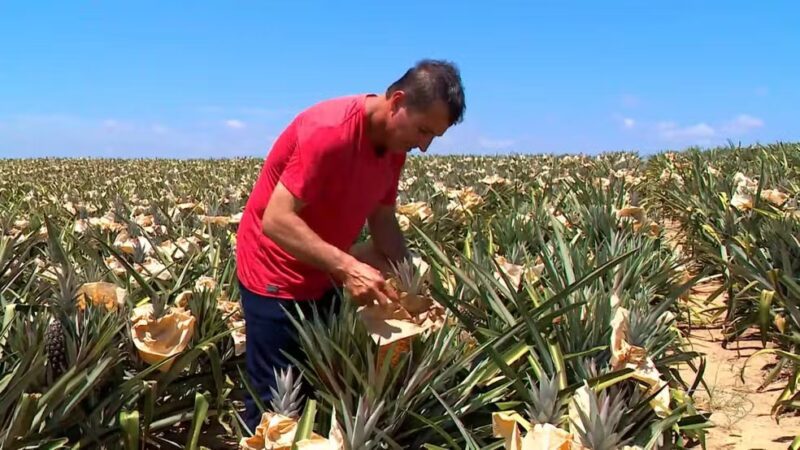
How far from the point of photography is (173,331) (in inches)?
99.5

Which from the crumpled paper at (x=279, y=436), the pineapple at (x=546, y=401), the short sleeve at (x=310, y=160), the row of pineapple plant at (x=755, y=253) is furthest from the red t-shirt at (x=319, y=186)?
the row of pineapple plant at (x=755, y=253)

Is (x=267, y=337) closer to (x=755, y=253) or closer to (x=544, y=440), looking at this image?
(x=544, y=440)

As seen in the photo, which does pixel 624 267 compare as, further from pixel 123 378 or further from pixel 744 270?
pixel 123 378

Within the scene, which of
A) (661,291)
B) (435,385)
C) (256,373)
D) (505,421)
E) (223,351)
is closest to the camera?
(505,421)

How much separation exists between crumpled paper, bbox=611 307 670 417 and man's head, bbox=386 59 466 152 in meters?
0.82

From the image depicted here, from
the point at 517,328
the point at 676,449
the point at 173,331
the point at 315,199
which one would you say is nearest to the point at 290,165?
the point at 315,199

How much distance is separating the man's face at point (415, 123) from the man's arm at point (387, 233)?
0.53 m

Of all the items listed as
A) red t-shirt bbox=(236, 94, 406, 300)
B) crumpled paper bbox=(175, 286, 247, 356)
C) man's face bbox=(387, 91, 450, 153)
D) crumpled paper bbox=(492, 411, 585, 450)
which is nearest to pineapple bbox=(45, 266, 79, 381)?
crumpled paper bbox=(175, 286, 247, 356)

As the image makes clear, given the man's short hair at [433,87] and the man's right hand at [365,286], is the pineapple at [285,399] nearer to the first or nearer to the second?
the man's right hand at [365,286]

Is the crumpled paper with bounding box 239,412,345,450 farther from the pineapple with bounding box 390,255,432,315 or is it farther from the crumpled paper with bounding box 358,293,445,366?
the pineapple with bounding box 390,255,432,315

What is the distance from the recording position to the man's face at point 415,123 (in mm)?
2240

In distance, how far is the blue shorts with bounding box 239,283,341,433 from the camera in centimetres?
262

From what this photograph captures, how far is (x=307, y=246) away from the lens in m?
2.28

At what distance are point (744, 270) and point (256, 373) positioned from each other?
2.21 m
